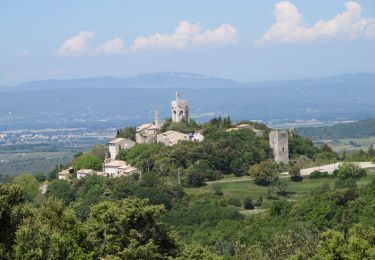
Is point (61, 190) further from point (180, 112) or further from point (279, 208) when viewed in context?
point (279, 208)

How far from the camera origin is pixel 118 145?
5616 centimetres

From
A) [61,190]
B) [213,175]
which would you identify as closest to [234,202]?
[213,175]

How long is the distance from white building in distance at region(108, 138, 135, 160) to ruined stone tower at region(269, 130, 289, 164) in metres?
10.3

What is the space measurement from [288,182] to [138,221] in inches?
1216

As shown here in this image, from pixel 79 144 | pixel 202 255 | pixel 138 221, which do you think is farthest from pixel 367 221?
pixel 79 144

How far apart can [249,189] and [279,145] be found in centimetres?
603

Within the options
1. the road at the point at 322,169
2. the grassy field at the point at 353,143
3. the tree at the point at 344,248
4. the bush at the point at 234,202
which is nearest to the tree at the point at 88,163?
the road at the point at 322,169

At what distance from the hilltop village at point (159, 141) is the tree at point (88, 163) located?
0.43 meters

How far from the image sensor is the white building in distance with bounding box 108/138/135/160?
56.1 m

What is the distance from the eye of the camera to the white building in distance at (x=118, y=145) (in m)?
56.1

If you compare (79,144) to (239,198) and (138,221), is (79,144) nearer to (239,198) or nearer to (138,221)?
(239,198)

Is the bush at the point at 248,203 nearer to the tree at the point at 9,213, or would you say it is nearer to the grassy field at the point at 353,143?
the tree at the point at 9,213

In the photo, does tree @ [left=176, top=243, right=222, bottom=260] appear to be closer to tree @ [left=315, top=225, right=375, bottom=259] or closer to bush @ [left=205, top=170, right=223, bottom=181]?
tree @ [left=315, top=225, right=375, bottom=259]

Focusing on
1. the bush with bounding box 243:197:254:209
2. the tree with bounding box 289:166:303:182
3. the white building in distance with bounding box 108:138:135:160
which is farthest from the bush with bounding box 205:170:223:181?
the white building in distance with bounding box 108:138:135:160
